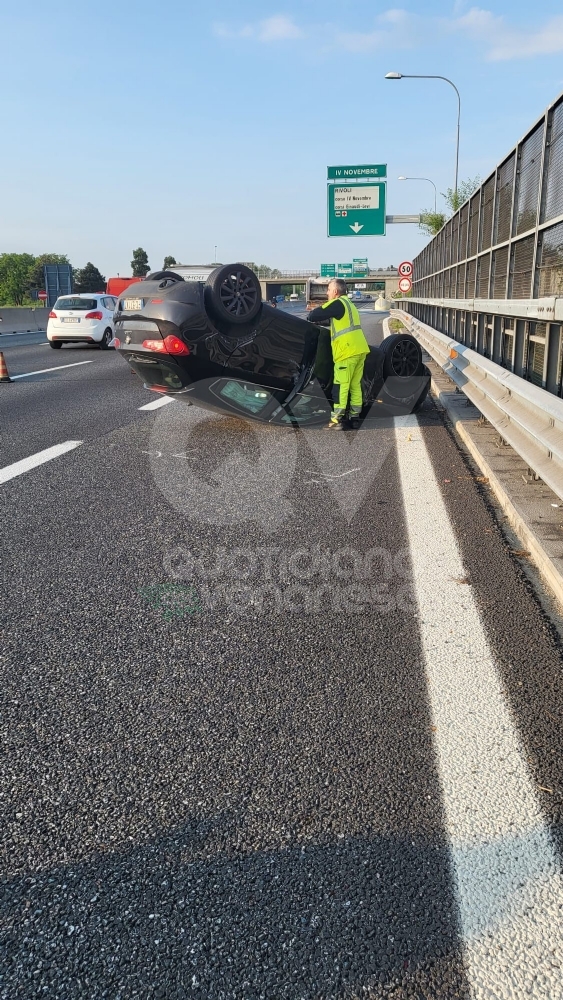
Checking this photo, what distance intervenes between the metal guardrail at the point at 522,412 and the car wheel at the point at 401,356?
56 cm

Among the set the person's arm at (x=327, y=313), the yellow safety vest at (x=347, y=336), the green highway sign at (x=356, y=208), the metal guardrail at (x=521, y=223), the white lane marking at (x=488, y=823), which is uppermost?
the green highway sign at (x=356, y=208)

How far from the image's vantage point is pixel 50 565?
4.23m

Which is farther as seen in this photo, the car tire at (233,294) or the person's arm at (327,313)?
the person's arm at (327,313)

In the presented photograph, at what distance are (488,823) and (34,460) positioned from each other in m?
5.71

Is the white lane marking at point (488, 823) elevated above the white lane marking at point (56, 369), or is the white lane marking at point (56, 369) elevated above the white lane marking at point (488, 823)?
the white lane marking at point (56, 369)

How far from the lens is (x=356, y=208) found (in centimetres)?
4066

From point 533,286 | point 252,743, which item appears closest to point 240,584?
point 252,743

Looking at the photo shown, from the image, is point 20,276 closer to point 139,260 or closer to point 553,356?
point 139,260

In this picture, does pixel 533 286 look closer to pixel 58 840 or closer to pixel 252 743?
pixel 252 743

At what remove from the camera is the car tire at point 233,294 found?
7.06 meters

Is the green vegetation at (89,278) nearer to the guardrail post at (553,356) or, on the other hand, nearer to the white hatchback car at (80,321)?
the white hatchback car at (80,321)

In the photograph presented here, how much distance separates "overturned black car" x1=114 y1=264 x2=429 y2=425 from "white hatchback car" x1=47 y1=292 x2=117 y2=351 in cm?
1508

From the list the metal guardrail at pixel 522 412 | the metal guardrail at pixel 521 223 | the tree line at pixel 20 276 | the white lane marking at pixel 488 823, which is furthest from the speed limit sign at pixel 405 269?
the tree line at pixel 20 276

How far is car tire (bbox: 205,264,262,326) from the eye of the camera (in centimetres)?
706
